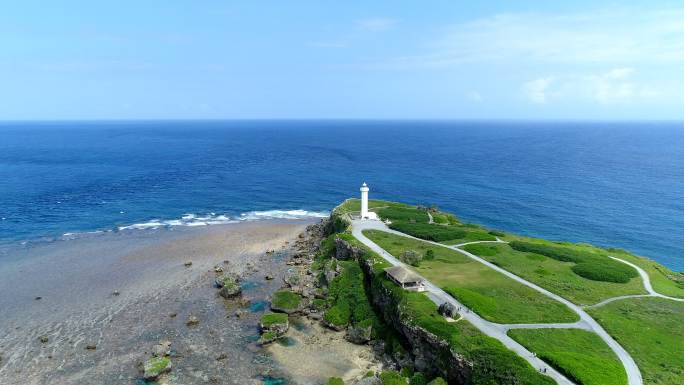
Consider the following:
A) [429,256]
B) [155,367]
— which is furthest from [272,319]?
[429,256]

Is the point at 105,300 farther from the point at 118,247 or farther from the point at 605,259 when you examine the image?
the point at 605,259

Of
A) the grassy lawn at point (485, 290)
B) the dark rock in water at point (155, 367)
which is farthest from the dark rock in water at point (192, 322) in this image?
the grassy lawn at point (485, 290)

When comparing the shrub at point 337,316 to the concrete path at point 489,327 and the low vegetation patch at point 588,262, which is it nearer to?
the concrete path at point 489,327

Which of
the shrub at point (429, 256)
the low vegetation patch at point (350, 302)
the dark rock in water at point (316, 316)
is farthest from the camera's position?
the shrub at point (429, 256)

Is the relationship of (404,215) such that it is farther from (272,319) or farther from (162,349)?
(162,349)

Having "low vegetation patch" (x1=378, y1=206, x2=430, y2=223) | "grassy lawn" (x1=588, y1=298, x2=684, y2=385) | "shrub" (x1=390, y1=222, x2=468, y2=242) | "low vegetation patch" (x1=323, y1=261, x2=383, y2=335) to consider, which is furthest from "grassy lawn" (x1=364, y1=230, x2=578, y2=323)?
"low vegetation patch" (x1=378, y1=206, x2=430, y2=223)

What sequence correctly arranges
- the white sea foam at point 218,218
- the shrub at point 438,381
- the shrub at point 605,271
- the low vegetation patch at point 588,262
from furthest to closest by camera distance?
the white sea foam at point 218,218, the low vegetation patch at point 588,262, the shrub at point 605,271, the shrub at point 438,381

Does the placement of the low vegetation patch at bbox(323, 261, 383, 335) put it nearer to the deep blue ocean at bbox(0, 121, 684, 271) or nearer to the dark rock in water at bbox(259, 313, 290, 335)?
the dark rock in water at bbox(259, 313, 290, 335)

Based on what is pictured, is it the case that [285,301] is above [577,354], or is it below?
below

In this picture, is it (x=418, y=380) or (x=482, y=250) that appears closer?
(x=418, y=380)
